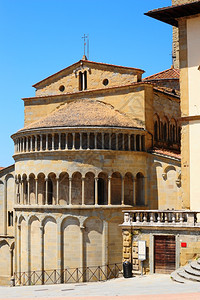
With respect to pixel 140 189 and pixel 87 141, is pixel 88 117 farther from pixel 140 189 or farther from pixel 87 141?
pixel 140 189

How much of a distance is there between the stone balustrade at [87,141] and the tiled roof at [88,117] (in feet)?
1.96

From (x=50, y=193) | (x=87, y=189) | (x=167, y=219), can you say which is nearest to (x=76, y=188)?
(x=87, y=189)

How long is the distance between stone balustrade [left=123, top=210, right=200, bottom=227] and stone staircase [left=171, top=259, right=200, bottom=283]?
6.85 feet

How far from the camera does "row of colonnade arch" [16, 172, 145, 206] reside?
3528cm

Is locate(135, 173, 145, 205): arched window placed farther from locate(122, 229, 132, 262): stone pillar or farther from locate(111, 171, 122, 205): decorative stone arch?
locate(122, 229, 132, 262): stone pillar

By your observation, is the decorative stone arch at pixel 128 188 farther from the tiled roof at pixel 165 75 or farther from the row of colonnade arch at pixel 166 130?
the tiled roof at pixel 165 75

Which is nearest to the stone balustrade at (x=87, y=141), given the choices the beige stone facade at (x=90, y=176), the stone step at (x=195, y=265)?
the beige stone facade at (x=90, y=176)

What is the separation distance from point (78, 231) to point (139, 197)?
4.98 meters

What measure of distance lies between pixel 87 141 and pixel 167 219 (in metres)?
11.9

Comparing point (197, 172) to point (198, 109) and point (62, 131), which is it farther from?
point (62, 131)

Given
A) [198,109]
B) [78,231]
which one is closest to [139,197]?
[78,231]

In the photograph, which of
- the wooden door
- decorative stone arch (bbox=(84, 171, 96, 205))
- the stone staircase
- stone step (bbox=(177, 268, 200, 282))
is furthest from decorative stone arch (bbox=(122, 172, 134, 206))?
stone step (bbox=(177, 268, 200, 282))

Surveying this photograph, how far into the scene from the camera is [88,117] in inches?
1433

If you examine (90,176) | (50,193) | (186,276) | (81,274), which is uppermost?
(90,176)
